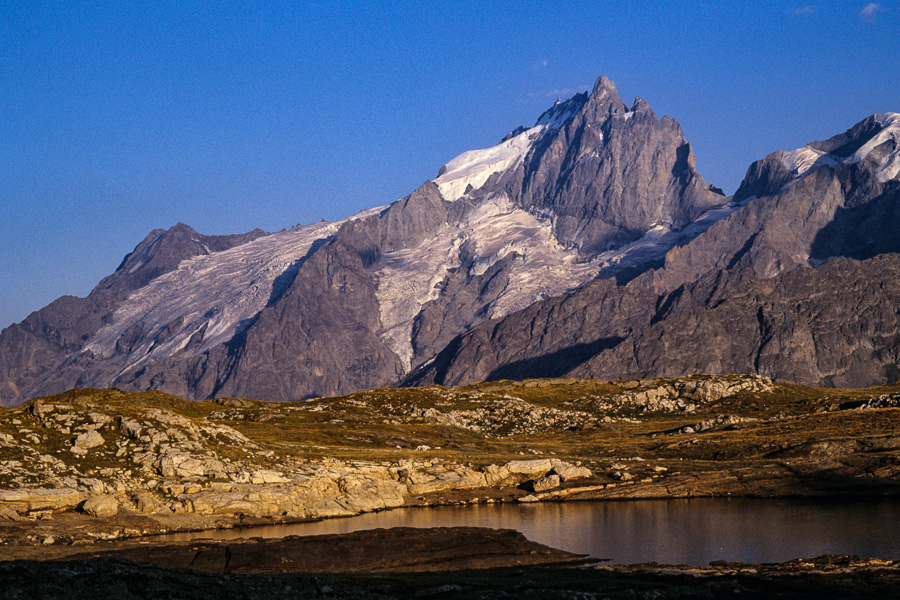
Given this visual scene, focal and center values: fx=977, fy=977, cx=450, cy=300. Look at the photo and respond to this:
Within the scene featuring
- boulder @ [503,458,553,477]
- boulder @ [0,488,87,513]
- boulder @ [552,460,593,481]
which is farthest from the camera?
boulder @ [503,458,553,477]

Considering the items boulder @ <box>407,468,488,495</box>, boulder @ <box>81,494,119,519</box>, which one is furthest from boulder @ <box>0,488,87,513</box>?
boulder @ <box>407,468,488,495</box>

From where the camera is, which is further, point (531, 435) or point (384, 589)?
point (531, 435)

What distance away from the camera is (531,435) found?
Result: 162m

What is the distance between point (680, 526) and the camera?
80.2 meters

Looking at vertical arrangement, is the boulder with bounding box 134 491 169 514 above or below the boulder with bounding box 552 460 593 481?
above

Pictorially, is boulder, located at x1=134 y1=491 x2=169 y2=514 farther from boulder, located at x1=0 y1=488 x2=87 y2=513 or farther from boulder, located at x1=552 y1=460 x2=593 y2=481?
boulder, located at x1=552 y1=460 x2=593 y2=481

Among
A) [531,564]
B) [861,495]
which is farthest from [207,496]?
[861,495]

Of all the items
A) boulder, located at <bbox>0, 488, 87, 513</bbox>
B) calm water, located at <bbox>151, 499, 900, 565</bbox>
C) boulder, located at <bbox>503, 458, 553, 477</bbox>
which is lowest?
calm water, located at <bbox>151, 499, 900, 565</bbox>

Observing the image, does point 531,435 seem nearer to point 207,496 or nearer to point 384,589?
point 207,496

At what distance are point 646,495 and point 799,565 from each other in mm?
44319

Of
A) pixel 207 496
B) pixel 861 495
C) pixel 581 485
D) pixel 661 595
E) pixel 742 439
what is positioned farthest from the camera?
pixel 742 439

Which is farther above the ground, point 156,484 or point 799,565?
point 156,484

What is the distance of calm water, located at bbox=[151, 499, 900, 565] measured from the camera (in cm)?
6694

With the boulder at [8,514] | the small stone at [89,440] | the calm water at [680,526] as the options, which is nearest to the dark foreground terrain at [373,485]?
the boulder at [8,514]
